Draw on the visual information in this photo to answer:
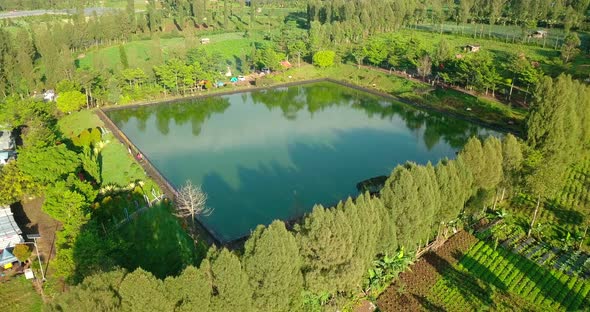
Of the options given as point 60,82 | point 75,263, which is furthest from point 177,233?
point 60,82

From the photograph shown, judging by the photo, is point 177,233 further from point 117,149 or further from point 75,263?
point 117,149

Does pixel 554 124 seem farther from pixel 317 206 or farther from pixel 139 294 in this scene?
pixel 139 294

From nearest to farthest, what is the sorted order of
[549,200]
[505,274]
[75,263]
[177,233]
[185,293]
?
[185,293] → [75,263] → [505,274] → [177,233] → [549,200]

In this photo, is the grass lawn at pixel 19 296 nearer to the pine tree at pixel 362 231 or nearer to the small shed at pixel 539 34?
the pine tree at pixel 362 231

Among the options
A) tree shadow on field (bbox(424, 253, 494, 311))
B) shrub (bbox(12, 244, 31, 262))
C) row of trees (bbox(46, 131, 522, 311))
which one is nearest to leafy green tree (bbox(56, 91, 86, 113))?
shrub (bbox(12, 244, 31, 262))

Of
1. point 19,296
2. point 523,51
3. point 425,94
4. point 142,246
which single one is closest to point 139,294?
point 19,296

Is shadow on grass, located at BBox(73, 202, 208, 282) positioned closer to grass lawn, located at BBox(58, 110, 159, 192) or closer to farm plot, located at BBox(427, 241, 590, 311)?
grass lawn, located at BBox(58, 110, 159, 192)
